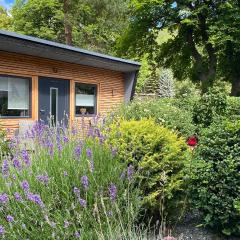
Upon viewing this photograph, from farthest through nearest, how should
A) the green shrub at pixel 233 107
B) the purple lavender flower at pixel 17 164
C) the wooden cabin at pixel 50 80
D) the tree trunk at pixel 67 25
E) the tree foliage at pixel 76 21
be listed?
the tree trunk at pixel 67 25 < the tree foliage at pixel 76 21 < the green shrub at pixel 233 107 < the wooden cabin at pixel 50 80 < the purple lavender flower at pixel 17 164

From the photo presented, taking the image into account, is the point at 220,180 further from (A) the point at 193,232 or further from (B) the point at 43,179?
(B) the point at 43,179

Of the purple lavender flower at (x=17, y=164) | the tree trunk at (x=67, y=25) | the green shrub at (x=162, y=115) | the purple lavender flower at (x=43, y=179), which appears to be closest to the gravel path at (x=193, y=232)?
the purple lavender flower at (x=43, y=179)

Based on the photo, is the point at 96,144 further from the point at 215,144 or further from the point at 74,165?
the point at 215,144

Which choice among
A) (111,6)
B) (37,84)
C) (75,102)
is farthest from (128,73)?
(111,6)

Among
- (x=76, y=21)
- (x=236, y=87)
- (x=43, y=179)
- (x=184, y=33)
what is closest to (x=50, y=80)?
(x=43, y=179)

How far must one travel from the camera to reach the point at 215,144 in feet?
11.6

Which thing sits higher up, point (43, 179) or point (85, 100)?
point (85, 100)

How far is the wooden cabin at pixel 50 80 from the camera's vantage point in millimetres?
9102

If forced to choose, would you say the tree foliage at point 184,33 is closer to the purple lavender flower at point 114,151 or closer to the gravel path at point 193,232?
the gravel path at point 193,232

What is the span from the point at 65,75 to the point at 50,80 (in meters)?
0.64

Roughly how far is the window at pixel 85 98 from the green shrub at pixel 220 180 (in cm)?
807

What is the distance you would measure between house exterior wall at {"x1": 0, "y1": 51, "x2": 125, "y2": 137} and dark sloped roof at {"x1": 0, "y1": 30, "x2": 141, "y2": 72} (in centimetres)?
19

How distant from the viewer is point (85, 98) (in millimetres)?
11867

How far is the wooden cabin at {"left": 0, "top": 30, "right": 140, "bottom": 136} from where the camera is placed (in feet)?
29.9
